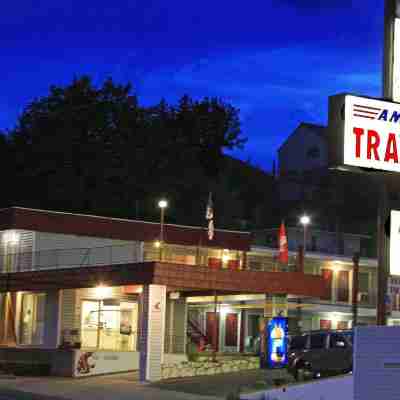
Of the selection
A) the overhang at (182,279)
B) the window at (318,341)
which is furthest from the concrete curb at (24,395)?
the window at (318,341)

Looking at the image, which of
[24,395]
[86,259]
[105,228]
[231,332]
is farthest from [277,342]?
[231,332]

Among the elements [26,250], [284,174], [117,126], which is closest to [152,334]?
[26,250]

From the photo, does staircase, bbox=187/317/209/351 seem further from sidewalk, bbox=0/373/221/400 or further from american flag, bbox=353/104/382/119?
american flag, bbox=353/104/382/119

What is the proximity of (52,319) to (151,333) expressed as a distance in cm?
1020

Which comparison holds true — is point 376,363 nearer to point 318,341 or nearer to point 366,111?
point 366,111

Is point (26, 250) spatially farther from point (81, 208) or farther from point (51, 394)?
point (81, 208)

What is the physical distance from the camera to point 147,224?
52.6 m

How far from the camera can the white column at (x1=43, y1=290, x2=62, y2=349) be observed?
47.1m

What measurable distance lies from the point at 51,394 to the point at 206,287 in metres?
8.77

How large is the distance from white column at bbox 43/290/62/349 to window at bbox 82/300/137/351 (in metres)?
1.55

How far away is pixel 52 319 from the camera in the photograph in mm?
47312

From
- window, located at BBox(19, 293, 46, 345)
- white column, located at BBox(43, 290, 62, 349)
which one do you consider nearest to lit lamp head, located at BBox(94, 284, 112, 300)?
white column, located at BBox(43, 290, 62, 349)

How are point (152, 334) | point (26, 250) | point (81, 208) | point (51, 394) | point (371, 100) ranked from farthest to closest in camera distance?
point (81, 208), point (26, 250), point (152, 334), point (51, 394), point (371, 100)

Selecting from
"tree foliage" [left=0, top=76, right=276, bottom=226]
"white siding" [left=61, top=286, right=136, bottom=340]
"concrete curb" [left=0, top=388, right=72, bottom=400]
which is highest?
"tree foliage" [left=0, top=76, right=276, bottom=226]
